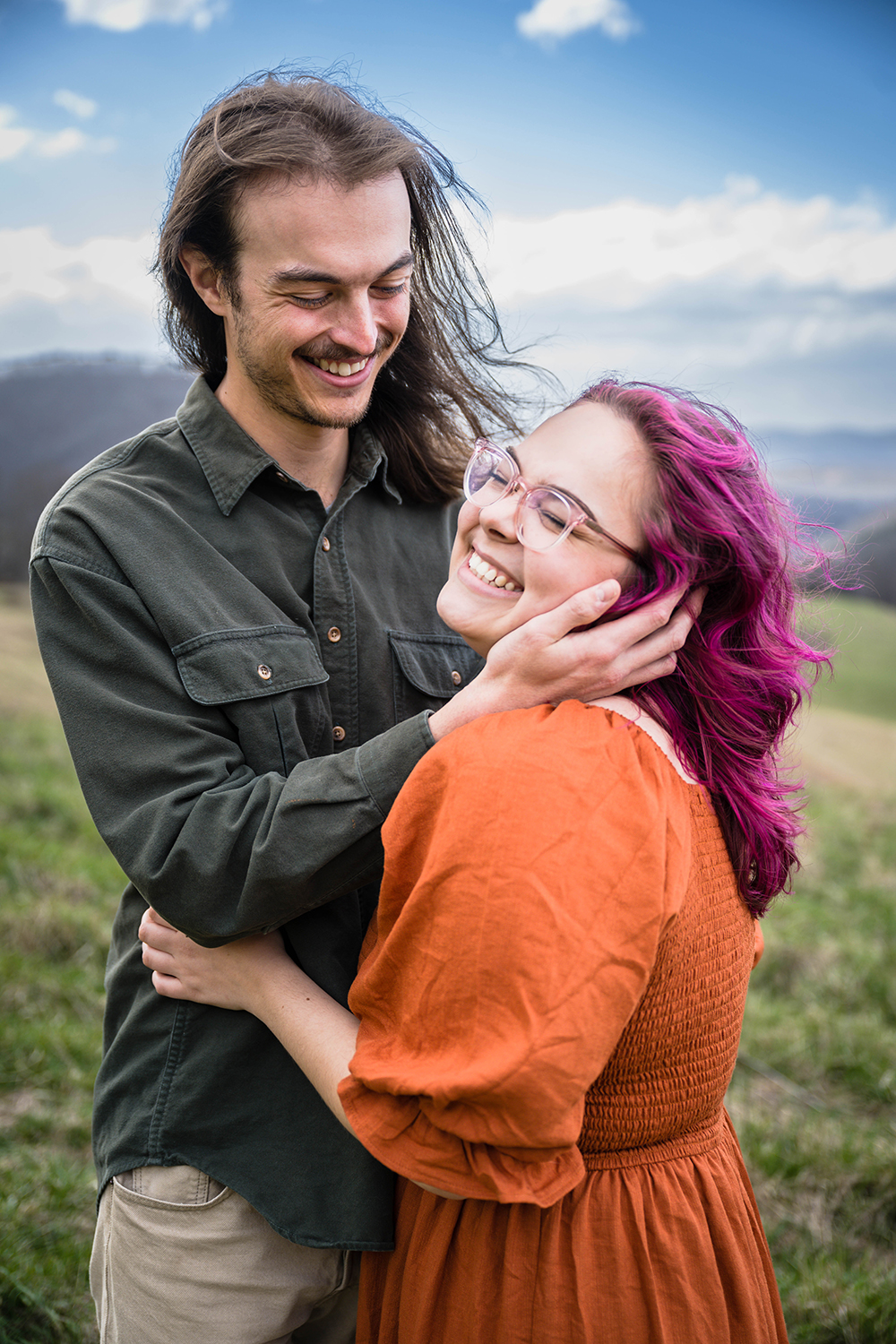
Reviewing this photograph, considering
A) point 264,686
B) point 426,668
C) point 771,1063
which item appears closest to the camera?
point 264,686

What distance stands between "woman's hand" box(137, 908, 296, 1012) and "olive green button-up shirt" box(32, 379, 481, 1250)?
0.20 ft

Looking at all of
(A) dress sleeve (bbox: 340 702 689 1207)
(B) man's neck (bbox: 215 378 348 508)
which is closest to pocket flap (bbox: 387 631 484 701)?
(B) man's neck (bbox: 215 378 348 508)

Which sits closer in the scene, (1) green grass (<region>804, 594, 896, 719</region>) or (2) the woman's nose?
(2) the woman's nose

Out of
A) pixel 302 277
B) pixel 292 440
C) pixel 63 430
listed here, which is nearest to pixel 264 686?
pixel 292 440

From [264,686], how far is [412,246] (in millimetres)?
1165

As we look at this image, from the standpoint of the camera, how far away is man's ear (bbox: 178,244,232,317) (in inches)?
75.0

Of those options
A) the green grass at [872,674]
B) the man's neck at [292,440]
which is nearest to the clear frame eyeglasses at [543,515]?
the man's neck at [292,440]

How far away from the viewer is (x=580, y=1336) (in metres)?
1.27

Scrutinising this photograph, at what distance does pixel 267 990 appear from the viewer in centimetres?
153

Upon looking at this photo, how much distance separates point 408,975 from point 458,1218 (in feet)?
1.45

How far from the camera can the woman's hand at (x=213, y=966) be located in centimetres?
156

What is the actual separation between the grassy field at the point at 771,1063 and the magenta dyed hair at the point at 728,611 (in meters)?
0.26

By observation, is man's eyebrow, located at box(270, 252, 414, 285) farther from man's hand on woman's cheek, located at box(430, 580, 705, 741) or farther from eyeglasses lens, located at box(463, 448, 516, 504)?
man's hand on woman's cheek, located at box(430, 580, 705, 741)

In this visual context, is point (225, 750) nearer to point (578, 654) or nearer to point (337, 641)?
point (337, 641)
